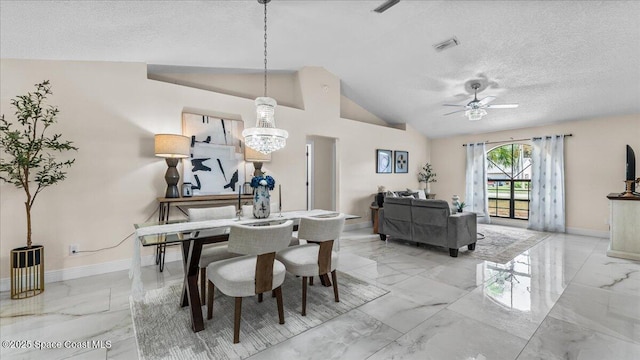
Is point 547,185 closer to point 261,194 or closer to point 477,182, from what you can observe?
point 477,182

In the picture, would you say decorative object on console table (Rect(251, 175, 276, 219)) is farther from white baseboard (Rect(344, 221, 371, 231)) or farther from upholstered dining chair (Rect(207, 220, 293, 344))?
white baseboard (Rect(344, 221, 371, 231))

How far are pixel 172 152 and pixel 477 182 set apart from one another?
6.86m

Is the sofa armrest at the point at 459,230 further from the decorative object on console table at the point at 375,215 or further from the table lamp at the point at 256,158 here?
the table lamp at the point at 256,158

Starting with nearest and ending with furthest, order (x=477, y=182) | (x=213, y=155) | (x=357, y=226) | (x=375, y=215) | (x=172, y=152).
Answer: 1. (x=172, y=152)
2. (x=213, y=155)
3. (x=375, y=215)
4. (x=357, y=226)
5. (x=477, y=182)

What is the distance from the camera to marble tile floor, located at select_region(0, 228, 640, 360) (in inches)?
69.0

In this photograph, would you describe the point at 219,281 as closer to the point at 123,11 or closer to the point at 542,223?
the point at 123,11

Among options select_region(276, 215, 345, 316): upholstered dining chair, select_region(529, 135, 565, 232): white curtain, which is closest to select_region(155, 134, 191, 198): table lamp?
select_region(276, 215, 345, 316): upholstered dining chair

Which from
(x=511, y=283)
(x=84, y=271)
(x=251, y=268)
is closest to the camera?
(x=251, y=268)

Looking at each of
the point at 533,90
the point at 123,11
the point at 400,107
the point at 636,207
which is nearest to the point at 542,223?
the point at 636,207

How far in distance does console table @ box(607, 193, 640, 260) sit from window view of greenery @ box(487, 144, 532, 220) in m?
2.23

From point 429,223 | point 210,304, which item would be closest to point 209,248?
point 210,304

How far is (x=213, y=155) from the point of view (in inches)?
152

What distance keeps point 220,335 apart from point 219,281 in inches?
16.1

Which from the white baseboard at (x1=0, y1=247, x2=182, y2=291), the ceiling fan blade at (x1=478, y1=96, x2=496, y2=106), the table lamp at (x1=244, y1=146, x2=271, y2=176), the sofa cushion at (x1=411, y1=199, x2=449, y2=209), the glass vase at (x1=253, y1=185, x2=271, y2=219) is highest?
the ceiling fan blade at (x1=478, y1=96, x2=496, y2=106)
